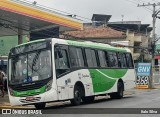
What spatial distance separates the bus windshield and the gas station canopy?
17.8 ft

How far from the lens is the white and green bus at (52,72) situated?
17.2 m

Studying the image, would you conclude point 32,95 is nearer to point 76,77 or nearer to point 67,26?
point 76,77

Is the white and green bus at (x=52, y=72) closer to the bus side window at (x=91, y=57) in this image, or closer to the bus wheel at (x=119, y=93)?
the bus side window at (x=91, y=57)

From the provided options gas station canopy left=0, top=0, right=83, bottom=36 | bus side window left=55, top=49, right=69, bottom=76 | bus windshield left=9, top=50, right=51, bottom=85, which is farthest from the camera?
gas station canopy left=0, top=0, right=83, bottom=36

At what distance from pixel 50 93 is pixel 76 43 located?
12.7 feet

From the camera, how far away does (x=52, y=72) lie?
1714 cm

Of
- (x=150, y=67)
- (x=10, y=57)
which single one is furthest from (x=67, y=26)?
(x=150, y=67)

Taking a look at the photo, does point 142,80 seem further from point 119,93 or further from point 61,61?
point 61,61

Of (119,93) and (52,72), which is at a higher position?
(52,72)

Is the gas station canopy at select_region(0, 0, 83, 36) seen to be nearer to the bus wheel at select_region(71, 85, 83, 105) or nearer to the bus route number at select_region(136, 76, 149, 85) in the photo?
the bus wheel at select_region(71, 85, 83, 105)

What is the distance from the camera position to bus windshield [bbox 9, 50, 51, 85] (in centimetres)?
1730

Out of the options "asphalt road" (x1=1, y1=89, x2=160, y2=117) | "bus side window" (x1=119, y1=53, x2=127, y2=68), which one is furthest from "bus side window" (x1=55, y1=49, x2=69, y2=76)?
"bus side window" (x1=119, y1=53, x2=127, y2=68)

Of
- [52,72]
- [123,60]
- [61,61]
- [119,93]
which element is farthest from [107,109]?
[123,60]

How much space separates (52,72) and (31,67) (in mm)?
1034
